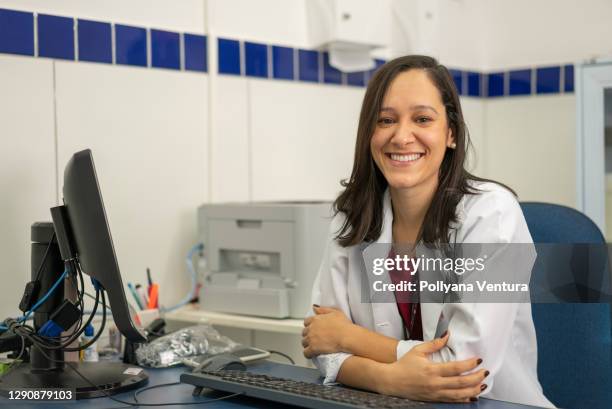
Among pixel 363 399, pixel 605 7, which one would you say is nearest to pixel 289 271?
pixel 363 399

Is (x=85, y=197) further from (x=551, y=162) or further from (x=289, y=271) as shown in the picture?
(x=551, y=162)

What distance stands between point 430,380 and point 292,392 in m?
0.23

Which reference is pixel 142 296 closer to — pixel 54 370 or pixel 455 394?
pixel 54 370

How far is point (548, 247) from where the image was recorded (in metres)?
1.60

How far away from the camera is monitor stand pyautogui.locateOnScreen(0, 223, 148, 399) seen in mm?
1428

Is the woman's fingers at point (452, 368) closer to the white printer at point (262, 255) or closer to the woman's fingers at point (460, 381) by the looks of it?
the woman's fingers at point (460, 381)

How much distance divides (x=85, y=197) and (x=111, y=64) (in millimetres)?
870

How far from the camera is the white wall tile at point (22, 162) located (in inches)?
75.4

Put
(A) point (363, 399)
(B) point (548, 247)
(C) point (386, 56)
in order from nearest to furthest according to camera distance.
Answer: (A) point (363, 399) < (B) point (548, 247) < (C) point (386, 56)

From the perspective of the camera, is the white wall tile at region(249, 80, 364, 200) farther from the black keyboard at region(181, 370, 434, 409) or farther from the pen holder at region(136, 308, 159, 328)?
the black keyboard at region(181, 370, 434, 409)

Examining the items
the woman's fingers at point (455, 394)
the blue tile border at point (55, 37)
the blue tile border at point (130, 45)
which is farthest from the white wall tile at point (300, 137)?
the woman's fingers at point (455, 394)

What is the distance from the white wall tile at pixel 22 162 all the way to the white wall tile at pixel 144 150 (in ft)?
0.15

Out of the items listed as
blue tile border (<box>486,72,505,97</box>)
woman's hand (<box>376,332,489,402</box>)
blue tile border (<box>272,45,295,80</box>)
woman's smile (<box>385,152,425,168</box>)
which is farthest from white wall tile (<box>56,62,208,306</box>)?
blue tile border (<box>486,72,505,97</box>)

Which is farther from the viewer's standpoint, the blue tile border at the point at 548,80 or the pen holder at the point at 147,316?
the blue tile border at the point at 548,80
